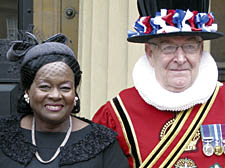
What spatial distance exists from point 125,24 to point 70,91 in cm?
189

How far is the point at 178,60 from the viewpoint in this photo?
2.86 metres

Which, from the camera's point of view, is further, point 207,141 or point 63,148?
point 207,141

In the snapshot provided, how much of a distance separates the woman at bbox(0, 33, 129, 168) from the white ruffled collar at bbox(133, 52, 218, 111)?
0.46 m

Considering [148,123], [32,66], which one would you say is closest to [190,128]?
[148,123]

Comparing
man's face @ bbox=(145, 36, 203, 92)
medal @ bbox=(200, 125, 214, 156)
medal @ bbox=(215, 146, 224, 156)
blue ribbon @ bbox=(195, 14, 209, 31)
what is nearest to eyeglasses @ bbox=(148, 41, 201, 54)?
man's face @ bbox=(145, 36, 203, 92)

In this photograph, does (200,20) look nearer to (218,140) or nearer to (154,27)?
(154,27)

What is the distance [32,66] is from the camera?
2477 millimetres

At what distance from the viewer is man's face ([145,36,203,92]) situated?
2.88 m

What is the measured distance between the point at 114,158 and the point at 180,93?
603 mm

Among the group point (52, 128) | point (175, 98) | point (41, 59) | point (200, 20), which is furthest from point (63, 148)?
point (200, 20)

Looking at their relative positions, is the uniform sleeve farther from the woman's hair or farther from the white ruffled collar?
the white ruffled collar

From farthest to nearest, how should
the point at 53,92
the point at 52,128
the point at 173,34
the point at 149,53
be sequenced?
the point at 149,53 → the point at 173,34 → the point at 52,128 → the point at 53,92

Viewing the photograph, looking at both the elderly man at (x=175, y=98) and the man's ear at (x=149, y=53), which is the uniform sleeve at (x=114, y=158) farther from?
the man's ear at (x=149, y=53)

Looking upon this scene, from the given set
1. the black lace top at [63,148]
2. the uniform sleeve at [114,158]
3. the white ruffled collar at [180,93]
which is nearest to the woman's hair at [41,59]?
the black lace top at [63,148]
